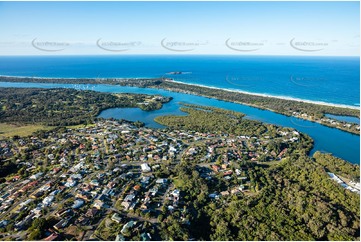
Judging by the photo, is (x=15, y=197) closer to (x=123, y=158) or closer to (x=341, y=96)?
(x=123, y=158)

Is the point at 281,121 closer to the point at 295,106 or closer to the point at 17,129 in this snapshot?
the point at 295,106

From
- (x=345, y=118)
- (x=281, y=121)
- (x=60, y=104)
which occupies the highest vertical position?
(x=60, y=104)

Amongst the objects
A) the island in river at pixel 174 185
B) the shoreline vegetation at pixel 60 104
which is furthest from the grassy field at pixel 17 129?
the island in river at pixel 174 185

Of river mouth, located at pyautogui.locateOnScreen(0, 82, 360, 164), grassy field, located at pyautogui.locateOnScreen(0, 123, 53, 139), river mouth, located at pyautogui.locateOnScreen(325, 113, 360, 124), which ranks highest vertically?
grassy field, located at pyautogui.locateOnScreen(0, 123, 53, 139)

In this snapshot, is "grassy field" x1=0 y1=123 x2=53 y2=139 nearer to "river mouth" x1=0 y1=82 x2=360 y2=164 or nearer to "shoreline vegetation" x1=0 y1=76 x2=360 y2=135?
"river mouth" x1=0 y1=82 x2=360 y2=164

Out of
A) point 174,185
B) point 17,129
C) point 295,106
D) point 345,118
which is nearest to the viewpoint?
point 174,185

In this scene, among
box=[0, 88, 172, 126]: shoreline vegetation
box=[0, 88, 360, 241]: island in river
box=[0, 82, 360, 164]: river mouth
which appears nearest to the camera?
box=[0, 88, 360, 241]: island in river

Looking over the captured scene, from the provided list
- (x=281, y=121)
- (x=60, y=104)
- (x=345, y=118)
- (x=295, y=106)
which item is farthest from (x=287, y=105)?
(x=60, y=104)

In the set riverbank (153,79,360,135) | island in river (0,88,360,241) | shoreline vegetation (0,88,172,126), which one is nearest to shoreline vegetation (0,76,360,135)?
riverbank (153,79,360,135)

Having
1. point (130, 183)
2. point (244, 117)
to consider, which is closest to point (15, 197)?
point (130, 183)
